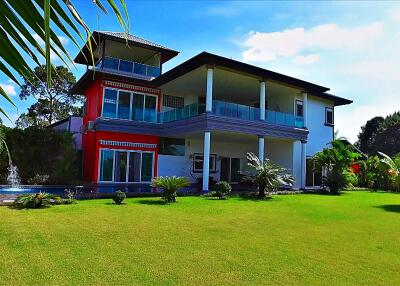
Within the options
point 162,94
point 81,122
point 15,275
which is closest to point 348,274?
point 15,275

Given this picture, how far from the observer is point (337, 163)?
23.7m

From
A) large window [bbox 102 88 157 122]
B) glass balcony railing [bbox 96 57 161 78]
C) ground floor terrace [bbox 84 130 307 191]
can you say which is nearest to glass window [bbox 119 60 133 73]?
glass balcony railing [bbox 96 57 161 78]

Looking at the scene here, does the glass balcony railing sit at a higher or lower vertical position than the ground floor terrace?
higher

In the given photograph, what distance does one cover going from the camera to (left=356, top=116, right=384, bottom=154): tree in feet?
192

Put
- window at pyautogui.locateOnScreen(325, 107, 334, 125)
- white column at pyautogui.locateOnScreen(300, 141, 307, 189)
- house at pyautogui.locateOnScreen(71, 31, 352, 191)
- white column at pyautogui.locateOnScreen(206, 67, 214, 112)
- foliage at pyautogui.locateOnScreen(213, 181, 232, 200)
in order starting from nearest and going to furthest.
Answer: foliage at pyautogui.locateOnScreen(213, 181, 232, 200)
white column at pyautogui.locateOnScreen(206, 67, 214, 112)
house at pyautogui.locateOnScreen(71, 31, 352, 191)
white column at pyautogui.locateOnScreen(300, 141, 307, 189)
window at pyautogui.locateOnScreen(325, 107, 334, 125)

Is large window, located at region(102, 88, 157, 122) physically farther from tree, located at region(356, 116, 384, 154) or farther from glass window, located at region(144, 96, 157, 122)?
tree, located at region(356, 116, 384, 154)

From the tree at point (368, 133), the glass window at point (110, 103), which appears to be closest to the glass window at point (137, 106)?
the glass window at point (110, 103)

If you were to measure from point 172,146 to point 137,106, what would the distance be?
3623mm

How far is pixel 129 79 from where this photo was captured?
80.3ft

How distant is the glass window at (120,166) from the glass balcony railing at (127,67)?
5105 millimetres

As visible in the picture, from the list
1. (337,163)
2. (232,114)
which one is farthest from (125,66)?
(337,163)

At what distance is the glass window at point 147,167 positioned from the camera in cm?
2533

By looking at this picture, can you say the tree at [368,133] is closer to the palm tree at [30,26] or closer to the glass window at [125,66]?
the glass window at [125,66]

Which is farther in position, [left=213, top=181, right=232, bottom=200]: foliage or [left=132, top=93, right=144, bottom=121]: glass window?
[left=132, top=93, right=144, bottom=121]: glass window
